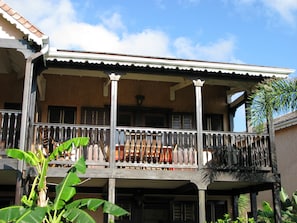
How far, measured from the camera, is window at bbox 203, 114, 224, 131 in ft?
50.0

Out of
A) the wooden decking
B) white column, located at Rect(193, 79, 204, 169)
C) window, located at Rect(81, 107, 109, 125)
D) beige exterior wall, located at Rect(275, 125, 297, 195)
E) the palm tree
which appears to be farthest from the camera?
beige exterior wall, located at Rect(275, 125, 297, 195)

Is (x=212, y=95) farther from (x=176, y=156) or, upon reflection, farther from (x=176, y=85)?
(x=176, y=156)

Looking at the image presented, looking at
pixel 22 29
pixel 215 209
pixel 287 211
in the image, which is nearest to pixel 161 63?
pixel 22 29

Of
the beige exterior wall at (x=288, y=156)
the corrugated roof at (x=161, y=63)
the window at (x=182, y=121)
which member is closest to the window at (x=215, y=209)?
the window at (x=182, y=121)

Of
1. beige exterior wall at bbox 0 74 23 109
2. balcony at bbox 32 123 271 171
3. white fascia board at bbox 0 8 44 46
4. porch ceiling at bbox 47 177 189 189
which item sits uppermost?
white fascia board at bbox 0 8 44 46

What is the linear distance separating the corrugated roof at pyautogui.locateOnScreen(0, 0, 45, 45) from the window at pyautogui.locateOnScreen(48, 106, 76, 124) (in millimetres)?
3954

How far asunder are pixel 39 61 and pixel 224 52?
12.1m

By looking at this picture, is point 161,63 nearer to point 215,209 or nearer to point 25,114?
point 25,114

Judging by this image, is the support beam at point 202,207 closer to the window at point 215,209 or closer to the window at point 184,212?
the window at point 184,212

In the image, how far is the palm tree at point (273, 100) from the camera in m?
10.6

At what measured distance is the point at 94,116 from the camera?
47.3 ft

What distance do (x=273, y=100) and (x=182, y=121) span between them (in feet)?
16.1

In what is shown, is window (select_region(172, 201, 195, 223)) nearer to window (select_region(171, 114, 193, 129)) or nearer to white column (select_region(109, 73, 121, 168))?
window (select_region(171, 114, 193, 129))

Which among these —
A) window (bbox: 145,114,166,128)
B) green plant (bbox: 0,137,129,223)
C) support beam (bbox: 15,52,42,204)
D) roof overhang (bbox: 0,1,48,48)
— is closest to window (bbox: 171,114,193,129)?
window (bbox: 145,114,166,128)
